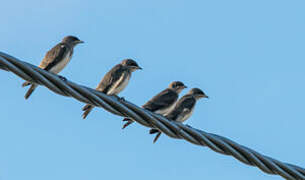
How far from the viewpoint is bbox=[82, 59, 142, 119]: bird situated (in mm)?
11148

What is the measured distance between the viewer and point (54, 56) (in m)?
11.0

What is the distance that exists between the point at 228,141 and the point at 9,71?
202cm

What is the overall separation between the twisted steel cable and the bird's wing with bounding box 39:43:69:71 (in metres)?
5.43

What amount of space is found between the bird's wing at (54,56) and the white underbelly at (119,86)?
99 centimetres

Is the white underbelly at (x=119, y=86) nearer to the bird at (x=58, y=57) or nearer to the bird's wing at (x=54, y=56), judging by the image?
the bird at (x=58, y=57)

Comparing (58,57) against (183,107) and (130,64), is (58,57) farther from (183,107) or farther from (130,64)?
(183,107)

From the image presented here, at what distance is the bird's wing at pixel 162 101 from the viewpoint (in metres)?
11.2

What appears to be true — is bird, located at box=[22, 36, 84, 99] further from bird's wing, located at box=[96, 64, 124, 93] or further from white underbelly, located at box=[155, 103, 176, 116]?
white underbelly, located at box=[155, 103, 176, 116]

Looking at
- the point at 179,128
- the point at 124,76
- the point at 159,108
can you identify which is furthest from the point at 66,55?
the point at 179,128

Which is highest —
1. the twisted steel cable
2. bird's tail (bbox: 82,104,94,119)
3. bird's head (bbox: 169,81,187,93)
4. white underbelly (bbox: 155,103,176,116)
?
bird's head (bbox: 169,81,187,93)

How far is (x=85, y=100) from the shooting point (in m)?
5.40

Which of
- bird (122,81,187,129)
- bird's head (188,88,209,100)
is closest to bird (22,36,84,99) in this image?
bird (122,81,187,129)

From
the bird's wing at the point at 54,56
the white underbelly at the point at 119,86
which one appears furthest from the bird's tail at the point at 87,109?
the bird's wing at the point at 54,56

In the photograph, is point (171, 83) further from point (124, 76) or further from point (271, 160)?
point (271, 160)
